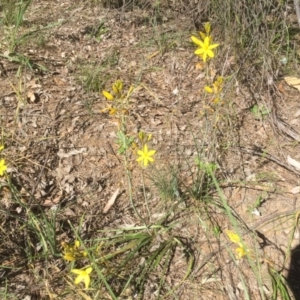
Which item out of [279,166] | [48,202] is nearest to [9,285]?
[48,202]

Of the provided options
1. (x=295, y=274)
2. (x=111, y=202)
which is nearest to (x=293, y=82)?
(x=295, y=274)

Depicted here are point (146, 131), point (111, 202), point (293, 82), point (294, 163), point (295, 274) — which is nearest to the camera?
point (295, 274)

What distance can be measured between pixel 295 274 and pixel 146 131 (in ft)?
4.12

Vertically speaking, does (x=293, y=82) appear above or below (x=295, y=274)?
above

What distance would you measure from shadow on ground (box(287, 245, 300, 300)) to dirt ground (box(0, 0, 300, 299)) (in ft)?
0.14

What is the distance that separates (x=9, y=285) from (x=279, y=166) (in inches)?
64.8

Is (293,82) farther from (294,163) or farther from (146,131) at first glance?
(146,131)

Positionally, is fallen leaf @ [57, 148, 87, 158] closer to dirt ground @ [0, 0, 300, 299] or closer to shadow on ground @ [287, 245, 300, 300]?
dirt ground @ [0, 0, 300, 299]

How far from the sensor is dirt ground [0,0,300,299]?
2314 millimetres

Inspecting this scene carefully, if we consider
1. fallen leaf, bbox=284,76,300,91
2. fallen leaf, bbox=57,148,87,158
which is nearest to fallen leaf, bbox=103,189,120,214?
fallen leaf, bbox=57,148,87,158

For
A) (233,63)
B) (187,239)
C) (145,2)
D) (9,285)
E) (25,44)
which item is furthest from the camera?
(145,2)

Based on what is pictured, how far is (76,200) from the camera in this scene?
249 cm

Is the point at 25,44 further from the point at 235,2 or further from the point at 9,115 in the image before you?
the point at 235,2

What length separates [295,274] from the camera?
2.16m
